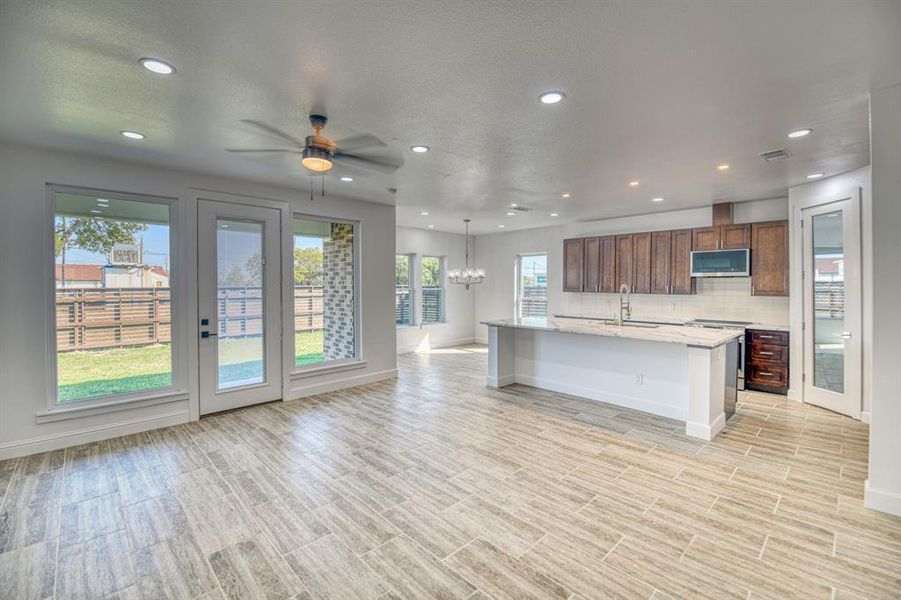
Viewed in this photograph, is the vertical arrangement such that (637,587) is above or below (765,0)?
below

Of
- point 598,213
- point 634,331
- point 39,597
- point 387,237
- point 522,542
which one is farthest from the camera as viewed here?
point 598,213

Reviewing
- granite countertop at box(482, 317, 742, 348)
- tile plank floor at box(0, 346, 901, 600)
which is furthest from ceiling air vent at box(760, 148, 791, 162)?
tile plank floor at box(0, 346, 901, 600)

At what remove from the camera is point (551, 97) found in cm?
268

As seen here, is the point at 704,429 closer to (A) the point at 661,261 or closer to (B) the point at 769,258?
(B) the point at 769,258

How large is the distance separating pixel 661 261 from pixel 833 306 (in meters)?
2.41

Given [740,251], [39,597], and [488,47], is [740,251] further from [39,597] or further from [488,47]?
[39,597]

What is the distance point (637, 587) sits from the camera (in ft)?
6.73

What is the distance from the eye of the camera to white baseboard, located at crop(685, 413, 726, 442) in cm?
395

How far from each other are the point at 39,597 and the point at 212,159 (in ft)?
11.6

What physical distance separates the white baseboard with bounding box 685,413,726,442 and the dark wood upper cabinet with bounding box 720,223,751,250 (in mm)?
3135

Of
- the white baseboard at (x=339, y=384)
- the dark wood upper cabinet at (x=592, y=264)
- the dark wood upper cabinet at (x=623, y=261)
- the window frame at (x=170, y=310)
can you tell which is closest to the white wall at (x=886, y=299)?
the dark wood upper cabinet at (x=623, y=261)

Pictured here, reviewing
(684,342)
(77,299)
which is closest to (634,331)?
(684,342)

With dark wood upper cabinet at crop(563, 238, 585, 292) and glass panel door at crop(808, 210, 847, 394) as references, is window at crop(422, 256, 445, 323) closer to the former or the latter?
dark wood upper cabinet at crop(563, 238, 585, 292)

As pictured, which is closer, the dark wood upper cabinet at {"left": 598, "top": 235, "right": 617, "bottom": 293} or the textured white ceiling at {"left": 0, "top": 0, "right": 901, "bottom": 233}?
the textured white ceiling at {"left": 0, "top": 0, "right": 901, "bottom": 233}
